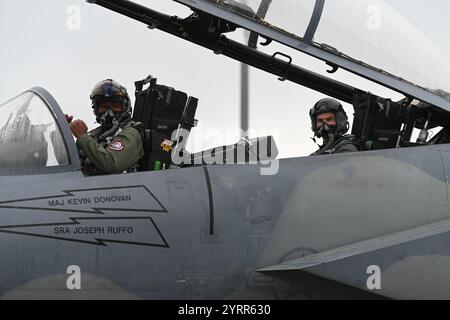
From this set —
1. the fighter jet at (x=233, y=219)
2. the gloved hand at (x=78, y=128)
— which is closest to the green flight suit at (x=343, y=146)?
the fighter jet at (x=233, y=219)

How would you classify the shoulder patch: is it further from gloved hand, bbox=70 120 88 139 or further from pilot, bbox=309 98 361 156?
pilot, bbox=309 98 361 156

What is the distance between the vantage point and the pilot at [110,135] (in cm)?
505

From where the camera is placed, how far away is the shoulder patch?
5.19m

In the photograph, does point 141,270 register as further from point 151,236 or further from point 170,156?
point 170,156

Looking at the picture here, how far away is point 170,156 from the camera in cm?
564

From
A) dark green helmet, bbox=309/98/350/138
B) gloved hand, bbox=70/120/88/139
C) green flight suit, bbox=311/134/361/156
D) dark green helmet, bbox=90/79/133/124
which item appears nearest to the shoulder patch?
gloved hand, bbox=70/120/88/139

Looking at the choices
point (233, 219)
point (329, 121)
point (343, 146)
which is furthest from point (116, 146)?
point (329, 121)

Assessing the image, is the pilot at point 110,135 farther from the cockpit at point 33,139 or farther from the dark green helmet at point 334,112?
the dark green helmet at point 334,112

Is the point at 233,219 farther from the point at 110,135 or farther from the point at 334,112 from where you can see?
the point at 334,112

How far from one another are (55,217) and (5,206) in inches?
12.7

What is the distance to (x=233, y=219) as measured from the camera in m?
4.82

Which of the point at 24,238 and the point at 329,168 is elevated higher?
the point at 329,168
